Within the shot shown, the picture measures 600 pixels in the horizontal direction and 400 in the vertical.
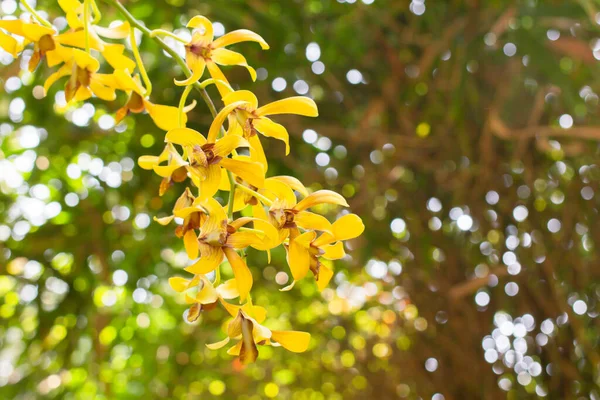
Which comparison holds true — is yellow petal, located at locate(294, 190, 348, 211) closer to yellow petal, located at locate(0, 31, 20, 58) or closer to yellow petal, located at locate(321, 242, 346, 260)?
yellow petal, located at locate(321, 242, 346, 260)

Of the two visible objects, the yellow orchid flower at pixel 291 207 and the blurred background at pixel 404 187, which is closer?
the yellow orchid flower at pixel 291 207

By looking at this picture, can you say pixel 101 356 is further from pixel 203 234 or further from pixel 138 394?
pixel 203 234

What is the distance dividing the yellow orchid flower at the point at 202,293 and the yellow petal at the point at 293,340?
19mm

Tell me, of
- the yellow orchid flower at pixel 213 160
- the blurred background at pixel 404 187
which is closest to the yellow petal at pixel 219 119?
the yellow orchid flower at pixel 213 160

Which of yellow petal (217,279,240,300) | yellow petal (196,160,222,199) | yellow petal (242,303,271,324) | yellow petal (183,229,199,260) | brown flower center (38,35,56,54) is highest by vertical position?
yellow petal (196,160,222,199)

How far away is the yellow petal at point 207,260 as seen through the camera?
18 centimetres

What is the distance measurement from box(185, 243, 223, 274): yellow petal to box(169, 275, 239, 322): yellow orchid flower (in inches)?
0.7

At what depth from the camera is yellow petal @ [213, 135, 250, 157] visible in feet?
0.62

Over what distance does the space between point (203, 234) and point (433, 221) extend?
70 centimetres

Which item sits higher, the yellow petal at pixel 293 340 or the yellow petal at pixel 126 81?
the yellow petal at pixel 126 81

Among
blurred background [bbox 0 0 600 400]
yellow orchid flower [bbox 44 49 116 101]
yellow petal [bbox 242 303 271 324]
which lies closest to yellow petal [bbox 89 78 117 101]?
yellow orchid flower [bbox 44 49 116 101]

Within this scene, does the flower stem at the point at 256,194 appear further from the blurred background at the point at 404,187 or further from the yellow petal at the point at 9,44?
the blurred background at the point at 404,187

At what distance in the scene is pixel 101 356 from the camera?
87cm

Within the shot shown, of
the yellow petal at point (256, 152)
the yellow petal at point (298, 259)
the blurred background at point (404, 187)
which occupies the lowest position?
the blurred background at point (404, 187)
